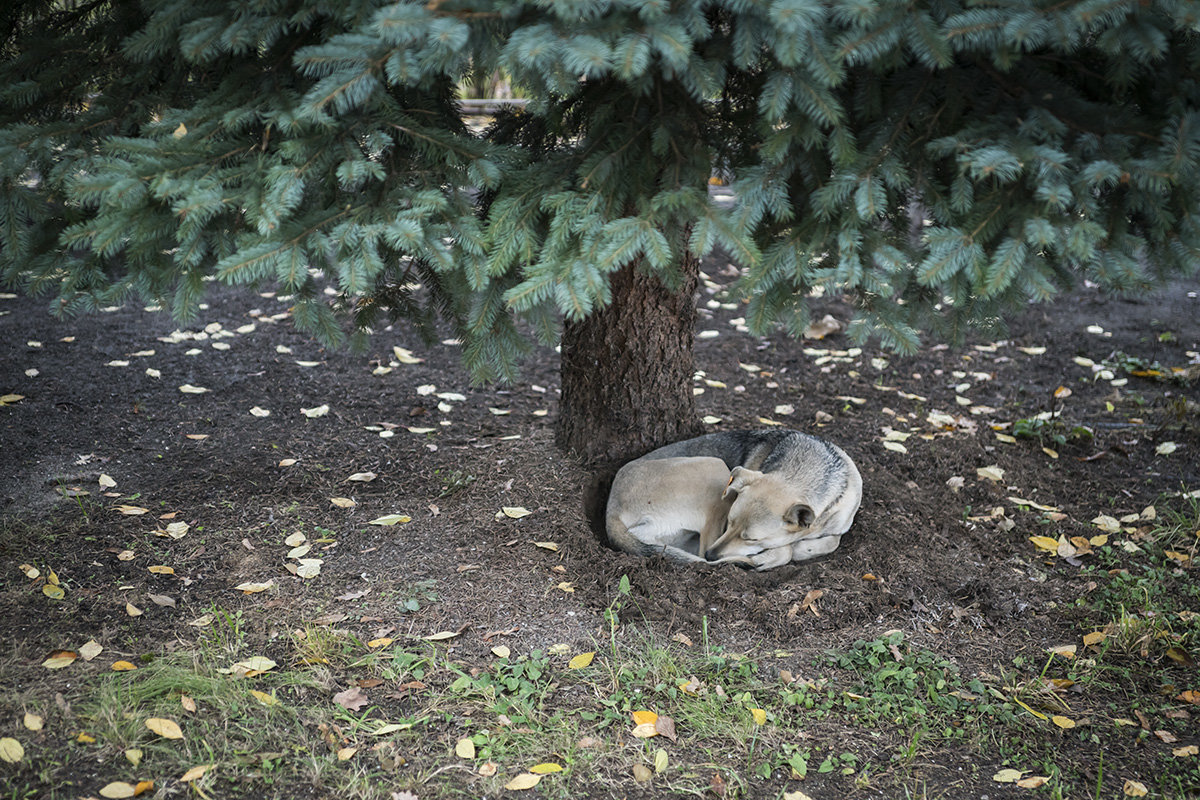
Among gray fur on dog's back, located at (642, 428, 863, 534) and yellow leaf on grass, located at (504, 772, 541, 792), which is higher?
gray fur on dog's back, located at (642, 428, 863, 534)

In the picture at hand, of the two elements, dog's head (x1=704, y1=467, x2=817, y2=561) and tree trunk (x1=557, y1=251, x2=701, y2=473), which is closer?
dog's head (x1=704, y1=467, x2=817, y2=561)

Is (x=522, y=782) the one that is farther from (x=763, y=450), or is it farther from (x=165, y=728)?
(x=763, y=450)

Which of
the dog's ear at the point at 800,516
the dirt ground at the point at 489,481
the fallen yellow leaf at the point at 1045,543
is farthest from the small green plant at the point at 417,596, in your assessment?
the fallen yellow leaf at the point at 1045,543

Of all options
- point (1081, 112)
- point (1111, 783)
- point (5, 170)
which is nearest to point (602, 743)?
point (1111, 783)

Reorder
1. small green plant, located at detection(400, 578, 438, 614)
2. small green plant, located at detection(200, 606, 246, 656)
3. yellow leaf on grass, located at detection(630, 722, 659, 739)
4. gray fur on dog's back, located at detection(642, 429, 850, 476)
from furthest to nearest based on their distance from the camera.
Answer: gray fur on dog's back, located at detection(642, 429, 850, 476) < small green plant, located at detection(400, 578, 438, 614) < small green plant, located at detection(200, 606, 246, 656) < yellow leaf on grass, located at detection(630, 722, 659, 739)

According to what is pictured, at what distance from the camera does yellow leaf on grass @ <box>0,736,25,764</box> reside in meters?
2.84

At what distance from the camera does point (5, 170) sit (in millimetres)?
3170

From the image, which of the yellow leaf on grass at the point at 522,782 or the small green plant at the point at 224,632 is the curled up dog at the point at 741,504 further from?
the small green plant at the point at 224,632

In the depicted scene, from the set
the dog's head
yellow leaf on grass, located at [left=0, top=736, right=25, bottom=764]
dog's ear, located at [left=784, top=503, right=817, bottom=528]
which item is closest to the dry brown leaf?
yellow leaf on grass, located at [left=0, top=736, right=25, bottom=764]

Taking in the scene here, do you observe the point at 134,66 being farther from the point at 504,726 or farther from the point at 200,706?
the point at 504,726

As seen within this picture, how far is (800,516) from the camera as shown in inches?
166

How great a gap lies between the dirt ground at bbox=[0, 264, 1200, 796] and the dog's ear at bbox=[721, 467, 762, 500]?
43cm

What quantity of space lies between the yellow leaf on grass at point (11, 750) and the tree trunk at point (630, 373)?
2.93m

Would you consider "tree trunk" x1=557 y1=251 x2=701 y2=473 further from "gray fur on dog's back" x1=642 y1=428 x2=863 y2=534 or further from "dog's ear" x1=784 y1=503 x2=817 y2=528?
"dog's ear" x1=784 y1=503 x2=817 y2=528
